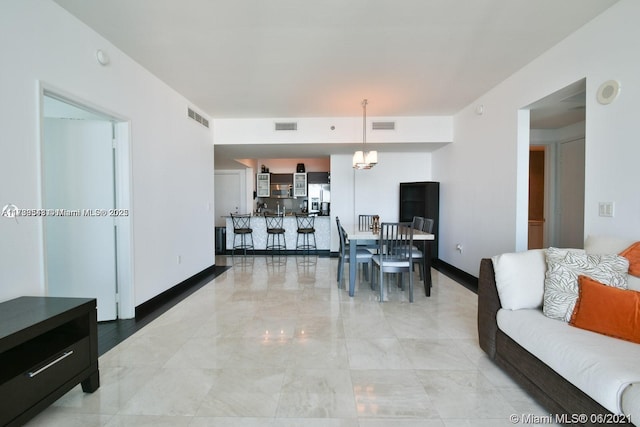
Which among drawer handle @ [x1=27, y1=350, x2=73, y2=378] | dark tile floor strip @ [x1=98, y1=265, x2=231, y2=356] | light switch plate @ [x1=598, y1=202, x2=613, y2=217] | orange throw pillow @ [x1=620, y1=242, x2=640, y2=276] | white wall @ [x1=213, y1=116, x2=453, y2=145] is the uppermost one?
white wall @ [x1=213, y1=116, x2=453, y2=145]

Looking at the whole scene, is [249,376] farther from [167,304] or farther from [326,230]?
[326,230]

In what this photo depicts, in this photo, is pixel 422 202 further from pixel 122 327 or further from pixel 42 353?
pixel 42 353

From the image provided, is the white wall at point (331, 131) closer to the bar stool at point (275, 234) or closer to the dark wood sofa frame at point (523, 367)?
the bar stool at point (275, 234)

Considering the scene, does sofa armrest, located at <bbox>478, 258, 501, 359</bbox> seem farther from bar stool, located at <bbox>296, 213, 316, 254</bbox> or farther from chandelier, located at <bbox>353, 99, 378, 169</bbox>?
bar stool, located at <bbox>296, 213, 316, 254</bbox>

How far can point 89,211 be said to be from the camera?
2.73 metres

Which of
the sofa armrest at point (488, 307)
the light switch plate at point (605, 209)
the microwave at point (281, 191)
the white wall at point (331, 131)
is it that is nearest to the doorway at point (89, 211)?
the white wall at point (331, 131)

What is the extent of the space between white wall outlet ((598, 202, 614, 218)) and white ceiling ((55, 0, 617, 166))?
5.07 feet

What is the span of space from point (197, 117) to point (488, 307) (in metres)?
4.51

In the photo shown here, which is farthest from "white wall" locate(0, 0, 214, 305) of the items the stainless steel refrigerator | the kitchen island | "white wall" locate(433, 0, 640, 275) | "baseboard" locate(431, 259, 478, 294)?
"white wall" locate(433, 0, 640, 275)

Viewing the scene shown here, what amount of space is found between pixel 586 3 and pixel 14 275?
180 inches

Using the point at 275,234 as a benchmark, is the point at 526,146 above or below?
above

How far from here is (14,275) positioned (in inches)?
71.3

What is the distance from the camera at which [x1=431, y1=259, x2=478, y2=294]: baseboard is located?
4.06 m

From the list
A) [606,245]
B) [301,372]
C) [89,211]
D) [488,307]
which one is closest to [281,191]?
[89,211]
